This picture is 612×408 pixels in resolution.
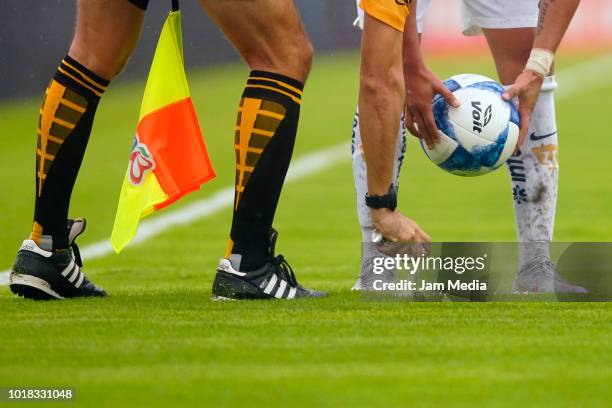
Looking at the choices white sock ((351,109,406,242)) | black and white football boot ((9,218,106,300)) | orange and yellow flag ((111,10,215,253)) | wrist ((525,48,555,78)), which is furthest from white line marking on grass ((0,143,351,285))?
wrist ((525,48,555,78))

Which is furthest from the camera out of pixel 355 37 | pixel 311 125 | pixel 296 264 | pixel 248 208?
pixel 355 37

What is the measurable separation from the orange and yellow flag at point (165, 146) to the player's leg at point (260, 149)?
0.26 m

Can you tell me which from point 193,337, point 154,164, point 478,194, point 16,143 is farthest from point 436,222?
point 16,143

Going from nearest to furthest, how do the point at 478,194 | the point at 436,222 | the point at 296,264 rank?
the point at 296,264 < the point at 436,222 < the point at 478,194

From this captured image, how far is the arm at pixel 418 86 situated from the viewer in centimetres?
495

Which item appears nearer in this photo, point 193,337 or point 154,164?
point 193,337

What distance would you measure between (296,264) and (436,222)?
1971mm

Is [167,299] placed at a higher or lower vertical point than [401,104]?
lower

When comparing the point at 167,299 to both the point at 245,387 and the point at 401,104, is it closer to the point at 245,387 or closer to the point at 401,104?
the point at 401,104

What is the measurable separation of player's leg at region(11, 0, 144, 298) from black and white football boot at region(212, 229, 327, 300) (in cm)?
55

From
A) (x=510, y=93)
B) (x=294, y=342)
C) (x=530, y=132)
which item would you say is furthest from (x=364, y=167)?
(x=294, y=342)

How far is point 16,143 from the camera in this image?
551 inches

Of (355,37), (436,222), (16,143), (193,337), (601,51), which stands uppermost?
(601,51)

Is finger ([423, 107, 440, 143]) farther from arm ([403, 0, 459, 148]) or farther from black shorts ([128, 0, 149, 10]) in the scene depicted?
black shorts ([128, 0, 149, 10])
